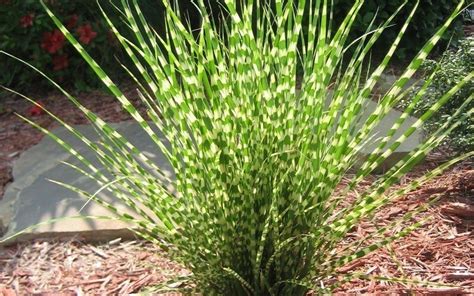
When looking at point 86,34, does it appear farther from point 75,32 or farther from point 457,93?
point 457,93

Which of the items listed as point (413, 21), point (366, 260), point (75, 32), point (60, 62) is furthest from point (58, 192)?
point (413, 21)

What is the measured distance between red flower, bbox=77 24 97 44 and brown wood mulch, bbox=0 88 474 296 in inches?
71.4

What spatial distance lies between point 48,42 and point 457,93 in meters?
2.46

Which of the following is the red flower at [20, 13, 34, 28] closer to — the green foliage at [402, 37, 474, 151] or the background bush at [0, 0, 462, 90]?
the background bush at [0, 0, 462, 90]

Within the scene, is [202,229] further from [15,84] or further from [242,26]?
[15,84]

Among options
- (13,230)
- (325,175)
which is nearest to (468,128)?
(325,175)

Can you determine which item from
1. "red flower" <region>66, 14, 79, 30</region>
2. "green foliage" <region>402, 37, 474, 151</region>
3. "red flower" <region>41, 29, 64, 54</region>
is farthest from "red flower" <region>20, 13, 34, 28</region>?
"green foliage" <region>402, 37, 474, 151</region>

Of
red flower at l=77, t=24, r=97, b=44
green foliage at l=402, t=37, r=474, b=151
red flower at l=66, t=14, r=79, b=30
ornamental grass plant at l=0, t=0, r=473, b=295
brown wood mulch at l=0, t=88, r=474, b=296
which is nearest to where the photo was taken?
ornamental grass plant at l=0, t=0, r=473, b=295

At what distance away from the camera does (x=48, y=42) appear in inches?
152

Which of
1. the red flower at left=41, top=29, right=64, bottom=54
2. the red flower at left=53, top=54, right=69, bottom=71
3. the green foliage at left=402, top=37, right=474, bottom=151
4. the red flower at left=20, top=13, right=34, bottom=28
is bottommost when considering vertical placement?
the green foliage at left=402, top=37, right=474, bottom=151

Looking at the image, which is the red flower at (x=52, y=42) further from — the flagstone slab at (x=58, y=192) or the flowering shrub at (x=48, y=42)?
the flagstone slab at (x=58, y=192)

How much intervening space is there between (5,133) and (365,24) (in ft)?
6.96

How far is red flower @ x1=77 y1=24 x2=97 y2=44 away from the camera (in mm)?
3842

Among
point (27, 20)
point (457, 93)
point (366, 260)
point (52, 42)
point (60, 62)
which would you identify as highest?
point (27, 20)
